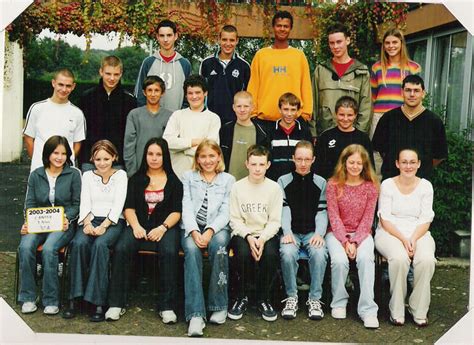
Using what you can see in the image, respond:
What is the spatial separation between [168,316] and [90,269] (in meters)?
0.70

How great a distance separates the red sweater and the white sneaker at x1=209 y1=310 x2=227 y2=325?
1.09m

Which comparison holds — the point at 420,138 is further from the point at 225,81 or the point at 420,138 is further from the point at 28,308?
the point at 28,308

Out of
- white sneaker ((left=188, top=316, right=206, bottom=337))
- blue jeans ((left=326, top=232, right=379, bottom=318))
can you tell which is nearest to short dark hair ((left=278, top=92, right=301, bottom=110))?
blue jeans ((left=326, top=232, right=379, bottom=318))

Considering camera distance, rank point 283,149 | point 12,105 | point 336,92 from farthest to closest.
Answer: point 12,105
point 336,92
point 283,149

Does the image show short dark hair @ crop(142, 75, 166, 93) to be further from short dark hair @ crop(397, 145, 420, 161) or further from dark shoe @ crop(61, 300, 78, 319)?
short dark hair @ crop(397, 145, 420, 161)

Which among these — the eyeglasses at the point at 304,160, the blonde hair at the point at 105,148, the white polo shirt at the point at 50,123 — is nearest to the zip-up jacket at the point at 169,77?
the white polo shirt at the point at 50,123

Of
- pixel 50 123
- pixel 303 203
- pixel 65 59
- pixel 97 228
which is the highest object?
pixel 65 59

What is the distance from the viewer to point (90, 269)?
4352mm

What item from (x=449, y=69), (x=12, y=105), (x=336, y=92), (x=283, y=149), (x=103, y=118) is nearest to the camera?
(x=283, y=149)

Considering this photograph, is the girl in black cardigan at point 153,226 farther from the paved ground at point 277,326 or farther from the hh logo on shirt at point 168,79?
the hh logo on shirt at point 168,79

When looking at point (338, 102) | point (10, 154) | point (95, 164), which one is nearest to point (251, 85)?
point (338, 102)

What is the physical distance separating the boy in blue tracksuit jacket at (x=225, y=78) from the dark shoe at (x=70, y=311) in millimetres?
2122

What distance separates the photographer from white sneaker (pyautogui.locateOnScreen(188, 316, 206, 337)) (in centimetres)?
405

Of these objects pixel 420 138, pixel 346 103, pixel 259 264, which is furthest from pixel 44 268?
pixel 420 138
